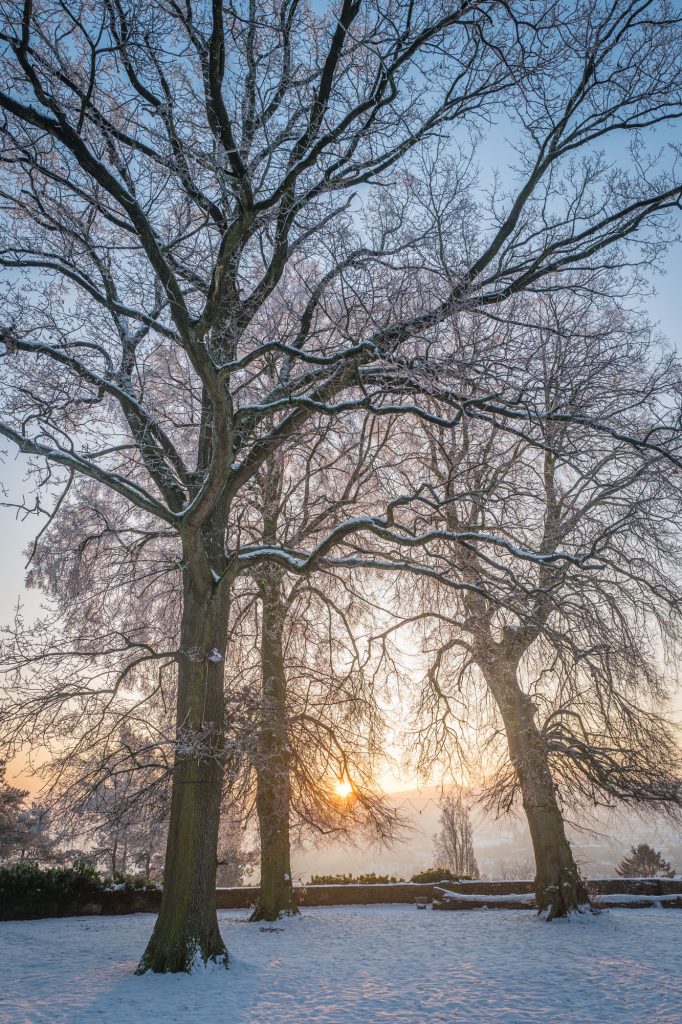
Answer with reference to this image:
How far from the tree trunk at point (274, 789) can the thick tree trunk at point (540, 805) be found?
12.2ft

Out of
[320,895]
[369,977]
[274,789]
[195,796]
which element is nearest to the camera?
[369,977]

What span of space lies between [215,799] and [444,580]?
3.82 m

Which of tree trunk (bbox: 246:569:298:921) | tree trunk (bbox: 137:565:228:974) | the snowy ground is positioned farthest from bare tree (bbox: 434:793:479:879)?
tree trunk (bbox: 137:565:228:974)

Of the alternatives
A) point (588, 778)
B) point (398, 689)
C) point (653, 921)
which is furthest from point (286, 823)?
point (653, 921)

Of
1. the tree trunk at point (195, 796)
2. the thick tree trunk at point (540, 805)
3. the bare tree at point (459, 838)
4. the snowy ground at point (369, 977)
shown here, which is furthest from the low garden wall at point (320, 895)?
the bare tree at point (459, 838)

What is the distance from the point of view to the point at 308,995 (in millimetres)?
6422

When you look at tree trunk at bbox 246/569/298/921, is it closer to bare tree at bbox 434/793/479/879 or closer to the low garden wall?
the low garden wall

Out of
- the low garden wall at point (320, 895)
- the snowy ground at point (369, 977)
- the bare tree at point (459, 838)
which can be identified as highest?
the bare tree at point (459, 838)

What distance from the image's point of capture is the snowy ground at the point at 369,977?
218 inches

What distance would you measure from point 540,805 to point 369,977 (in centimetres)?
568

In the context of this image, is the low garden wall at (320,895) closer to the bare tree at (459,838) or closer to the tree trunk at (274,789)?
the tree trunk at (274,789)

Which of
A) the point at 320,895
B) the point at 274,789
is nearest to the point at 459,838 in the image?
the point at 320,895

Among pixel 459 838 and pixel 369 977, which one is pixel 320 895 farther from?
pixel 459 838

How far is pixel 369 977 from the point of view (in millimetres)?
7242
